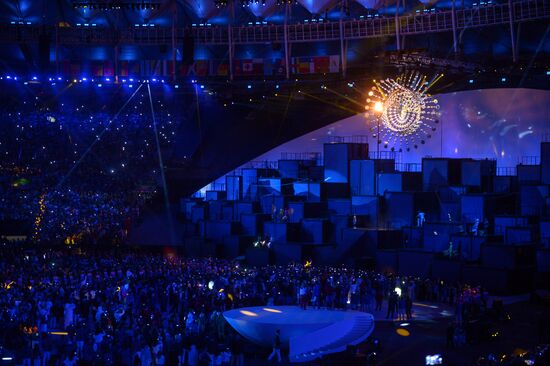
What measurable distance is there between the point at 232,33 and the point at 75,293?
25.6 metres

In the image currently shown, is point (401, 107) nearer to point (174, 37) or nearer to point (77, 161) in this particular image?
point (174, 37)

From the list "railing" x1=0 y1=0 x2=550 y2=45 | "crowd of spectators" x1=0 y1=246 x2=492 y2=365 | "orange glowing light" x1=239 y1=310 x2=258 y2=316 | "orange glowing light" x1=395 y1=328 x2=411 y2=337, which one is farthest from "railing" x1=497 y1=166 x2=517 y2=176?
"orange glowing light" x1=239 y1=310 x2=258 y2=316

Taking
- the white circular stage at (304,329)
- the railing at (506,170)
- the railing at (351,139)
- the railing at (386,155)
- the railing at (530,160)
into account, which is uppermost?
the railing at (351,139)

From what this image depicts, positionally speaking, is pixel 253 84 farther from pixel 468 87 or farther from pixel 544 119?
pixel 544 119

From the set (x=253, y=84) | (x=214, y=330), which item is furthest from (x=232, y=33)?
(x=214, y=330)

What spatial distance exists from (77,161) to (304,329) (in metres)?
29.6

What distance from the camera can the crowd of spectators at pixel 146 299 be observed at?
1641cm

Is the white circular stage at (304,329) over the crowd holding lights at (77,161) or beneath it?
beneath

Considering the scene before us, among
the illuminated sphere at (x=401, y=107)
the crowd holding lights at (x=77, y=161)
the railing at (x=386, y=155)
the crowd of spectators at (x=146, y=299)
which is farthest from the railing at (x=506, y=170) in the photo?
the crowd holding lights at (x=77, y=161)

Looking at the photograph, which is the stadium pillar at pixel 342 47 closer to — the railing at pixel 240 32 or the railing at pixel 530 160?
the railing at pixel 240 32

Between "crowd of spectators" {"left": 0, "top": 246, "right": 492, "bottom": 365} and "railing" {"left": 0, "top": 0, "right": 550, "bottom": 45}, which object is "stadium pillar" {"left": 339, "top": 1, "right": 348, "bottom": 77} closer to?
"railing" {"left": 0, "top": 0, "right": 550, "bottom": 45}

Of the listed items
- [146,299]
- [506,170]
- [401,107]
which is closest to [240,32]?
[401,107]

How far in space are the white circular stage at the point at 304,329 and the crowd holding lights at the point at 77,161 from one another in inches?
684

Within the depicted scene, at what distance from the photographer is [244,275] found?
26.1m
